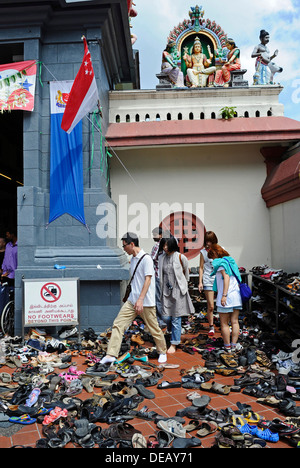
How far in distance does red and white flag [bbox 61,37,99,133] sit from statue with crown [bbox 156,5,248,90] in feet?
14.0

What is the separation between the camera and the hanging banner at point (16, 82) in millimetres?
7062

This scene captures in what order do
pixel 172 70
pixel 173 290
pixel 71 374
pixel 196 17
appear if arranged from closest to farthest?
pixel 71 374
pixel 173 290
pixel 172 70
pixel 196 17

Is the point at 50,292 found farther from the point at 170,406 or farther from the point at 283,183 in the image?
the point at 283,183

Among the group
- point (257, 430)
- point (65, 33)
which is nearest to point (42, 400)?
point (257, 430)

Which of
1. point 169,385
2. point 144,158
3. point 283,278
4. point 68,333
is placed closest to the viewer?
point 169,385

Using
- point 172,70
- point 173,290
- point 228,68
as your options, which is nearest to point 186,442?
point 173,290

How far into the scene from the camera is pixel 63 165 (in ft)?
23.6

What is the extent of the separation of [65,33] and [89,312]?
5826 millimetres

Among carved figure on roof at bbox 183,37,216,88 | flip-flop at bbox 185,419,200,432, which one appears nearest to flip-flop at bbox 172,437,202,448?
flip-flop at bbox 185,419,200,432

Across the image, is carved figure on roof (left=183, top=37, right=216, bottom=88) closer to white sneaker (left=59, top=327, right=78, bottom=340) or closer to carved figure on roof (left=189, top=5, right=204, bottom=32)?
carved figure on roof (left=189, top=5, right=204, bottom=32)

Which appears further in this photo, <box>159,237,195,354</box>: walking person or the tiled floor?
<box>159,237,195,354</box>: walking person

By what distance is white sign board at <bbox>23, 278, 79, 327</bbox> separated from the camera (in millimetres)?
6355

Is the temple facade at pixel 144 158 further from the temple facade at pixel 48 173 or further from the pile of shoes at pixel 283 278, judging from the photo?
the pile of shoes at pixel 283 278

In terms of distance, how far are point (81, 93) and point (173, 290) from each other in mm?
3883
